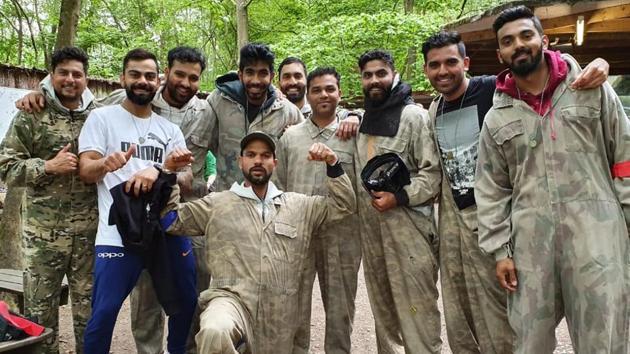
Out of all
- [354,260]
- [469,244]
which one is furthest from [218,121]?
[469,244]

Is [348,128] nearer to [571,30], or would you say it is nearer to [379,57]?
[379,57]

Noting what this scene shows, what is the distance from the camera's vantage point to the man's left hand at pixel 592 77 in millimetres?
2703

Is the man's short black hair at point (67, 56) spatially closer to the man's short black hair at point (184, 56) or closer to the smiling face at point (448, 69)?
the man's short black hair at point (184, 56)

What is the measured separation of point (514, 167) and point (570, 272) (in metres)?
0.65

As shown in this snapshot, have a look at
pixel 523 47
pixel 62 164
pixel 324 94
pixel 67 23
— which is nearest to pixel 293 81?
pixel 324 94

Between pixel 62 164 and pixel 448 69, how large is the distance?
2724mm

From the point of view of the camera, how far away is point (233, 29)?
1952 centimetres

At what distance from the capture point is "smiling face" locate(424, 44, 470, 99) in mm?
3459

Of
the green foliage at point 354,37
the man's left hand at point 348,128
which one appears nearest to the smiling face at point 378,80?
the man's left hand at point 348,128

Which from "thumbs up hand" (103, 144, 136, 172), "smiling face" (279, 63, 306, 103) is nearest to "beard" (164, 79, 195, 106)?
"thumbs up hand" (103, 144, 136, 172)

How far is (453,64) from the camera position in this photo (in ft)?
11.3

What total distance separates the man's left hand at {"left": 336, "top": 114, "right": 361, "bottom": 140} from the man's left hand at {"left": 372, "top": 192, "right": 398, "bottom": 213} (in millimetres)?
→ 567

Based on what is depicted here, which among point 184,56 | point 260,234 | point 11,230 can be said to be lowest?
point 11,230

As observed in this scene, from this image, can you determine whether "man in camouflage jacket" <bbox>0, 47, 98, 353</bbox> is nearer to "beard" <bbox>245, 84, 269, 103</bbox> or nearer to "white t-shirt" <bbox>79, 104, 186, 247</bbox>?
"white t-shirt" <bbox>79, 104, 186, 247</bbox>
